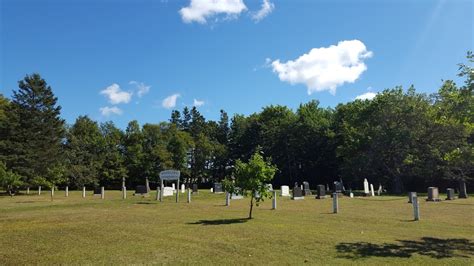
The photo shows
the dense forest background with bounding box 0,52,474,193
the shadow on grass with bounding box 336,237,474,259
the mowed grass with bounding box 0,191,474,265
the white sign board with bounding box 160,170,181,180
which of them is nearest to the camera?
the mowed grass with bounding box 0,191,474,265

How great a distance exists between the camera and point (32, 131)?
154ft

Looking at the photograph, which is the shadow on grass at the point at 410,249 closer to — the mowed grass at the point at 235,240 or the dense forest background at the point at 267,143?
the mowed grass at the point at 235,240

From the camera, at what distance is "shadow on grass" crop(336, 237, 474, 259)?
33.1 feet

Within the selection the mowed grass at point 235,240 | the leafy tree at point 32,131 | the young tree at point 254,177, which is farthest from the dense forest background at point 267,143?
the young tree at point 254,177

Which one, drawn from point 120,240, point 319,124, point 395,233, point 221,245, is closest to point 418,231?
point 395,233

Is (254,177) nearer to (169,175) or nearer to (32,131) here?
(169,175)

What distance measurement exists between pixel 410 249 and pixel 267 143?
64.6 m

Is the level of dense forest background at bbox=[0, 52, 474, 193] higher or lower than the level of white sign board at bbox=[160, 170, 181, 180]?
higher

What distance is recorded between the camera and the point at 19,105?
47344mm

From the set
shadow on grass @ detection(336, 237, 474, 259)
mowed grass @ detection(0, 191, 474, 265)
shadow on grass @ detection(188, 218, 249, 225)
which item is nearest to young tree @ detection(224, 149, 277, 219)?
mowed grass @ detection(0, 191, 474, 265)

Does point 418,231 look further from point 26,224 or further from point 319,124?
point 319,124

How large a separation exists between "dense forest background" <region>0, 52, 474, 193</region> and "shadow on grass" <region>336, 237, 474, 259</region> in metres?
3.25

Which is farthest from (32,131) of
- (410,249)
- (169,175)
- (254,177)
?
(410,249)

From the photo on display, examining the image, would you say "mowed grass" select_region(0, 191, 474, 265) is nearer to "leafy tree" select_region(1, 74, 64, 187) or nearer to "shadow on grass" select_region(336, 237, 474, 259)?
"shadow on grass" select_region(336, 237, 474, 259)
